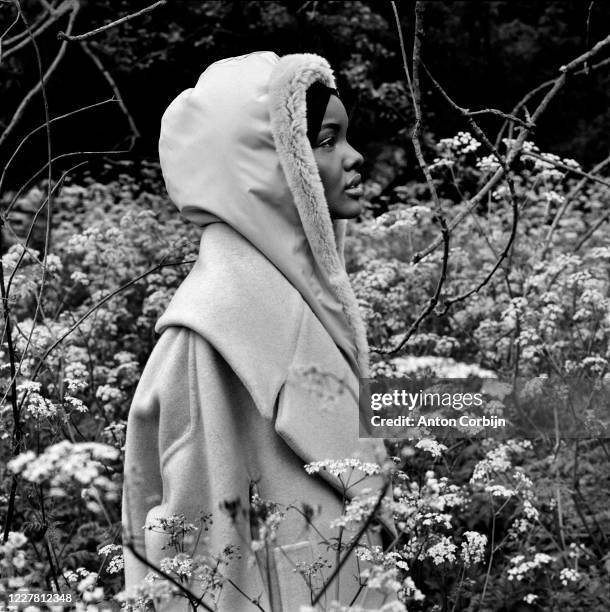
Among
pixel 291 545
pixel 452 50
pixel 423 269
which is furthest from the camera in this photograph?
pixel 452 50

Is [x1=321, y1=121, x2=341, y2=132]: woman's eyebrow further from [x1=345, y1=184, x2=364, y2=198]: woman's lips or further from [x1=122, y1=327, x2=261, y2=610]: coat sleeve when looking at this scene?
[x1=122, y1=327, x2=261, y2=610]: coat sleeve

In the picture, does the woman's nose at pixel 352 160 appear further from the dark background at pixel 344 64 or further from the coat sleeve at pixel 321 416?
the dark background at pixel 344 64

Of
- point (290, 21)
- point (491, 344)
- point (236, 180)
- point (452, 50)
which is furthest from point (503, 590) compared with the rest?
point (452, 50)

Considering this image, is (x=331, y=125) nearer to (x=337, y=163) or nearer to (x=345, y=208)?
(x=337, y=163)

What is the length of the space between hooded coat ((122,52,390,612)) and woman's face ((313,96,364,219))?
0.35 feet

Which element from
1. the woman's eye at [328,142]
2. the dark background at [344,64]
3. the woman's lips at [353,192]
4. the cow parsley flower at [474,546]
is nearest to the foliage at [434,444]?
the cow parsley flower at [474,546]

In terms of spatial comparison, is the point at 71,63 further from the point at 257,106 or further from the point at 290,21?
the point at 257,106

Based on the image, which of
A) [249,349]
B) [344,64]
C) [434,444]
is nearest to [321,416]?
[249,349]

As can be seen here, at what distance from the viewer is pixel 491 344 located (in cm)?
466

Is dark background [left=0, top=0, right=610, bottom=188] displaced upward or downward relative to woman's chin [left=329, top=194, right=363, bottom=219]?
downward

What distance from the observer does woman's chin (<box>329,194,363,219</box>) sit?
245 centimetres

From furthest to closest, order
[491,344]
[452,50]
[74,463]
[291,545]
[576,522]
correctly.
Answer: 1. [452,50]
2. [491,344]
3. [576,522]
4. [291,545]
5. [74,463]

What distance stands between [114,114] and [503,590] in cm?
605

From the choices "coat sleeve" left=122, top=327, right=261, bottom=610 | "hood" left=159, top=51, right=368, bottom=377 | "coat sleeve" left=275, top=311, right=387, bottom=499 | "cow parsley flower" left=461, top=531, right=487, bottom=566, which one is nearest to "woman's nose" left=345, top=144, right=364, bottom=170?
"hood" left=159, top=51, right=368, bottom=377
